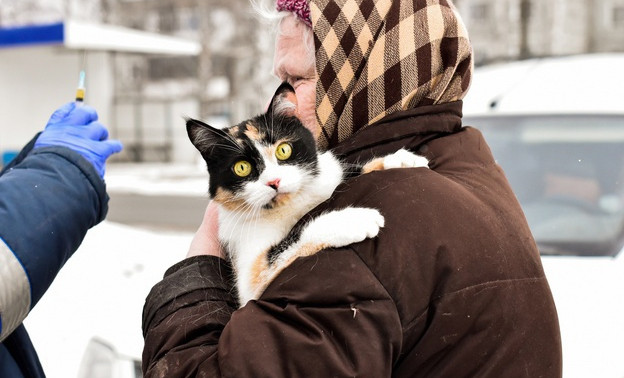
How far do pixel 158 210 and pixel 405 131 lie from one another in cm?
1131


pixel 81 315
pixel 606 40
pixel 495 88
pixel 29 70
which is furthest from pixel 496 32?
pixel 81 315

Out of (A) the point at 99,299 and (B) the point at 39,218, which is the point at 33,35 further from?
(B) the point at 39,218

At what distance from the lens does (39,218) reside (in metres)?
1.53

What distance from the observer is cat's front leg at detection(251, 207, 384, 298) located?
131 centimetres

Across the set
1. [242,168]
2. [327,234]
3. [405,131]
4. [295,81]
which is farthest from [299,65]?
[327,234]

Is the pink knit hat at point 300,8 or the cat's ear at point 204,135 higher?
the pink knit hat at point 300,8

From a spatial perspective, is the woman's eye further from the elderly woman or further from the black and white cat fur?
the elderly woman

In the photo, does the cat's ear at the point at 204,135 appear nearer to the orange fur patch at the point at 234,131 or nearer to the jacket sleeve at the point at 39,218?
the orange fur patch at the point at 234,131

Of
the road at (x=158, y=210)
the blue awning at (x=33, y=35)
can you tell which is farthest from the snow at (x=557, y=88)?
the blue awning at (x=33, y=35)

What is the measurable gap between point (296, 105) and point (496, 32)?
107ft

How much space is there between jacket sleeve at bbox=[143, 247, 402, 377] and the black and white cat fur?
0.32 metres

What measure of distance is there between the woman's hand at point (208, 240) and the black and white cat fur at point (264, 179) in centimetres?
2

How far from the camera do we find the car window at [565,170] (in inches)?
137

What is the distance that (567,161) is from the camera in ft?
12.8
